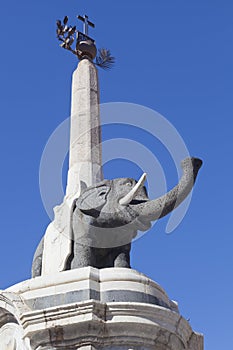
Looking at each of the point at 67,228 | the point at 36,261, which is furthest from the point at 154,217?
the point at 36,261

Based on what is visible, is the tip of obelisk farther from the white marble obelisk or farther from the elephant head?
the elephant head

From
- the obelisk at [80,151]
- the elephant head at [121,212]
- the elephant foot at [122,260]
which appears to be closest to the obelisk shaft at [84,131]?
the obelisk at [80,151]

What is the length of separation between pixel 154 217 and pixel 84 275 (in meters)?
1.50

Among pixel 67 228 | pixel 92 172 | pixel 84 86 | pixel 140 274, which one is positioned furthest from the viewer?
pixel 84 86

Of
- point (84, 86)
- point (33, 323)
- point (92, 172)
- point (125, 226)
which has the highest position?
point (84, 86)

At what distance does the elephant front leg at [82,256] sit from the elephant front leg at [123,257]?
0.39 meters

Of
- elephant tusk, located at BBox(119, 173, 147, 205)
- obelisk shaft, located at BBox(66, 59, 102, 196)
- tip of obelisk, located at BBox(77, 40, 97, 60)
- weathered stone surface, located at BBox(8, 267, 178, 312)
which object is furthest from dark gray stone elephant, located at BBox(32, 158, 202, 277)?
tip of obelisk, located at BBox(77, 40, 97, 60)

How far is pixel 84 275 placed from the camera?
413 inches

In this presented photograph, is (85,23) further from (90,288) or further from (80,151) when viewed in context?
(90,288)

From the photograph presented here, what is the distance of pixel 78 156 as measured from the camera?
13.7 meters

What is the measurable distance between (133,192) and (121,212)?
0.35 meters

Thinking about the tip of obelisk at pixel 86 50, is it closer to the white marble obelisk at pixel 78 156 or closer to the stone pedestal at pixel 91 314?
the white marble obelisk at pixel 78 156

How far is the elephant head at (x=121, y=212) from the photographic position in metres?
11.2

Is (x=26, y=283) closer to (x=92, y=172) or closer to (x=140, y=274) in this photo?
(x=140, y=274)
